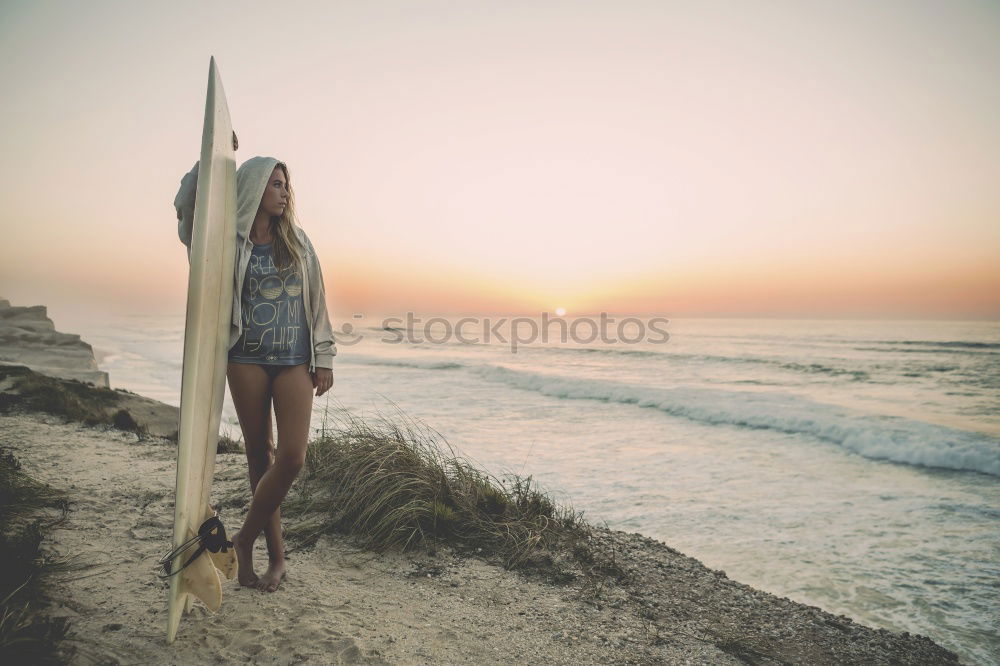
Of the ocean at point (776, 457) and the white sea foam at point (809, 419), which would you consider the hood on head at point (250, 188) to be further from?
the white sea foam at point (809, 419)

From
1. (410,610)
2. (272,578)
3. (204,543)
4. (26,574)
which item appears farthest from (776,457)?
(26,574)

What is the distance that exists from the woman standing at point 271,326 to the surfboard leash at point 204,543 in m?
0.25

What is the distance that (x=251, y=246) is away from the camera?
8.29 ft

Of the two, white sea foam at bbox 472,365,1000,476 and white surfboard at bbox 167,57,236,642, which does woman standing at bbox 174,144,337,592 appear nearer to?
white surfboard at bbox 167,57,236,642

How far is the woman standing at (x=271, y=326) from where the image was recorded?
2.47 m

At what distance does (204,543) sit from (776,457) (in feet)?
29.9

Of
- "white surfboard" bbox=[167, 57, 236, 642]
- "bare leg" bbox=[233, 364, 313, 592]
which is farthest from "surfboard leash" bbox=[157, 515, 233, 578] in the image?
"bare leg" bbox=[233, 364, 313, 592]

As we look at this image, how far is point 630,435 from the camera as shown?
10414 mm

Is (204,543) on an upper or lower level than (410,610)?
upper

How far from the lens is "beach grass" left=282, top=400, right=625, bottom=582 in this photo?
Result: 3688mm

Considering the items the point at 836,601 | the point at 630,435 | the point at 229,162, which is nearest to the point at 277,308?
the point at 229,162

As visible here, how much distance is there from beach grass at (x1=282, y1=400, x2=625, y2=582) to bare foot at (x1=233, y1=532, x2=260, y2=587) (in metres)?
0.75

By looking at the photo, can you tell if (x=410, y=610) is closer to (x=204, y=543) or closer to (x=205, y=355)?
(x=204, y=543)

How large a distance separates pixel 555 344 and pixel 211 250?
35261 mm
